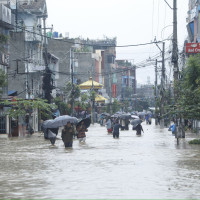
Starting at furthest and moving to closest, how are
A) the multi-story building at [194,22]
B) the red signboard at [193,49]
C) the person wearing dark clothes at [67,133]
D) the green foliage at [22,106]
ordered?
the multi-story building at [194,22]
the red signboard at [193,49]
the green foliage at [22,106]
the person wearing dark clothes at [67,133]

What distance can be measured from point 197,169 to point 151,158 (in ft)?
15.0

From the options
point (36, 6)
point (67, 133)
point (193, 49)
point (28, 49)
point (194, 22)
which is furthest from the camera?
point (36, 6)

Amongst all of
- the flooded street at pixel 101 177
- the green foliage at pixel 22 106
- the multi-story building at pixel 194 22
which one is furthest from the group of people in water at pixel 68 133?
the multi-story building at pixel 194 22

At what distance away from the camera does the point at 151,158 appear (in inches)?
939

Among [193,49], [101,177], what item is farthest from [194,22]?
[101,177]

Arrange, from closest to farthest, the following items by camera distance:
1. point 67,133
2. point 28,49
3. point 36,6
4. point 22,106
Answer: point 67,133, point 22,106, point 28,49, point 36,6

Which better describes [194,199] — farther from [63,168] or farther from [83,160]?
[83,160]

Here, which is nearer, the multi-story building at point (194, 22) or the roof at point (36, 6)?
the multi-story building at point (194, 22)

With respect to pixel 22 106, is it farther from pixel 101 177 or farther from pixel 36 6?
pixel 101 177

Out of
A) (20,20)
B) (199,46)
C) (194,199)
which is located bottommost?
(194,199)

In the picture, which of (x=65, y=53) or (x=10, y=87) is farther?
(x=65, y=53)

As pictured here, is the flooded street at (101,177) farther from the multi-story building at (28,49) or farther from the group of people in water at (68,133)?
the multi-story building at (28,49)

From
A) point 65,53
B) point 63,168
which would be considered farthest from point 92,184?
point 65,53

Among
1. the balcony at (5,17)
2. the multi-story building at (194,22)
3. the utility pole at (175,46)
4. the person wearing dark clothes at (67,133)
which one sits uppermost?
the multi-story building at (194,22)
